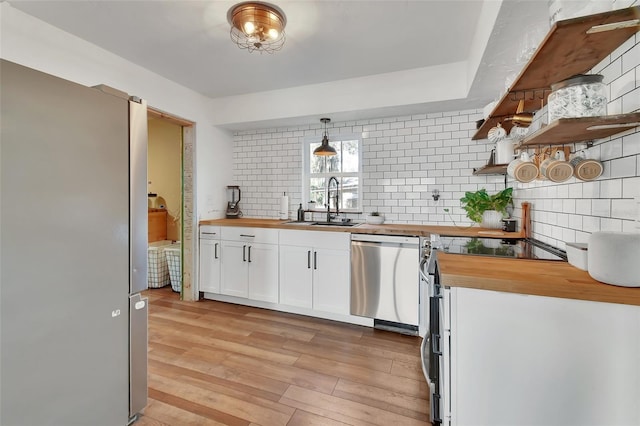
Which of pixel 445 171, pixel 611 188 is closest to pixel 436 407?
pixel 611 188

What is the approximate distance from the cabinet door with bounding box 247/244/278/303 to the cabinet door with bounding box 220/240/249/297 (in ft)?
0.22

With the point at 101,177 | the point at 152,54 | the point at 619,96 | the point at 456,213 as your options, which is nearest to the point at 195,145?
the point at 152,54

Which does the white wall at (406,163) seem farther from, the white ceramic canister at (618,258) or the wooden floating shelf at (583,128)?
the white ceramic canister at (618,258)

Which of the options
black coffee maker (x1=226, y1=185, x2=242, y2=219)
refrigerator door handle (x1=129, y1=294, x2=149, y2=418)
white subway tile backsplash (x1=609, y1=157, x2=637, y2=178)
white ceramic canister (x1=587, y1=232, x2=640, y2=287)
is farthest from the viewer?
black coffee maker (x1=226, y1=185, x2=242, y2=219)

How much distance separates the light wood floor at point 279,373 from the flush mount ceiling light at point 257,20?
2.31 m

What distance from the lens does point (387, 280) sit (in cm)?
261

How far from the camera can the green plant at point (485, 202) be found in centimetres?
245

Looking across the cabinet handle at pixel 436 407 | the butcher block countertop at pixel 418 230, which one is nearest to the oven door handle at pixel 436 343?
the cabinet handle at pixel 436 407

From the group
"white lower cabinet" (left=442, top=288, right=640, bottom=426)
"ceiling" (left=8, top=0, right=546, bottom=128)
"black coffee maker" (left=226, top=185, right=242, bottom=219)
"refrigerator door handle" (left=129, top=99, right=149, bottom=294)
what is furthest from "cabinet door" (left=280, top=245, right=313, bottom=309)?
"white lower cabinet" (left=442, top=288, right=640, bottom=426)

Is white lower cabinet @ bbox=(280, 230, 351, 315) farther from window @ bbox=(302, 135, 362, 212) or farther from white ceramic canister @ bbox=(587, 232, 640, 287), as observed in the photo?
white ceramic canister @ bbox=(587, 232, 640, 287)

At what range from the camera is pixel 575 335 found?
925mm

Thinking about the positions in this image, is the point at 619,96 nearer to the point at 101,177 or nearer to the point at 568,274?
the point at 568,274

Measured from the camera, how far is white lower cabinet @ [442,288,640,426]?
→ 2.90ft

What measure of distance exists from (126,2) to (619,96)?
2.64 m
